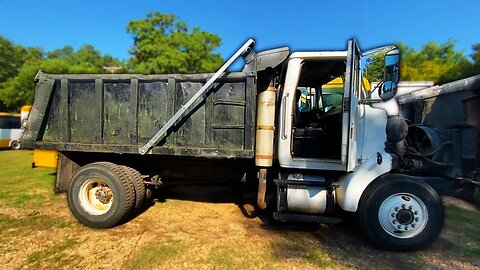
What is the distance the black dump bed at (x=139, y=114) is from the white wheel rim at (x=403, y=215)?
6.06ft

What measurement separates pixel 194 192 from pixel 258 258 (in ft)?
9.86

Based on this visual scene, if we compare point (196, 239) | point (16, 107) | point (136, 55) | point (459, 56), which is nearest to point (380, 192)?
point (196, 239)

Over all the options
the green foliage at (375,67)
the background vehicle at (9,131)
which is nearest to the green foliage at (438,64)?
the green foliage at (375,67)

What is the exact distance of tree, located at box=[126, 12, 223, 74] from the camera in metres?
27.2

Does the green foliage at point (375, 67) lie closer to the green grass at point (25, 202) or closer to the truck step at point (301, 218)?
the truck step at point (301, 218)

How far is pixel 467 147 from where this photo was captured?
4.56 meters

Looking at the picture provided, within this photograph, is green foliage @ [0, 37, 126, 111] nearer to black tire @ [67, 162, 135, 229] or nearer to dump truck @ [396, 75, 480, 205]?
black tire @ [67, 162, 135, 229]

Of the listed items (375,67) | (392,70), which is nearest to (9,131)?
(375,67)

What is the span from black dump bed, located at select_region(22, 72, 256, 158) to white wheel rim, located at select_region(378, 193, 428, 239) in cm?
185

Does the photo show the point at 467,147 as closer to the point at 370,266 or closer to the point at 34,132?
the point at 370,266

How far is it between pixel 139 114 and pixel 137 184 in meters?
1.05

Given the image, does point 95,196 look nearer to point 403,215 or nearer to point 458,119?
point 403,215

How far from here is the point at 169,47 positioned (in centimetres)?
2878

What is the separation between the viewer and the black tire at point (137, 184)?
14.3ft
